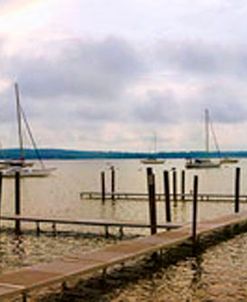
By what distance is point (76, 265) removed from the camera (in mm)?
17359

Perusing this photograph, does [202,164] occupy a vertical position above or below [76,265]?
below

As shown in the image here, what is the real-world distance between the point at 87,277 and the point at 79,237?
10.2 meters

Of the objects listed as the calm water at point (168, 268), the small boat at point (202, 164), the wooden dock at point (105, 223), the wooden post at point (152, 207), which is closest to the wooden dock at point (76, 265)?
the calm water at point (168, 268)

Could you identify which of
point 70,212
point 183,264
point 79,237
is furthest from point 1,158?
point 183,264

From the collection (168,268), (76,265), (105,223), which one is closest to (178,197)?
(105,223)

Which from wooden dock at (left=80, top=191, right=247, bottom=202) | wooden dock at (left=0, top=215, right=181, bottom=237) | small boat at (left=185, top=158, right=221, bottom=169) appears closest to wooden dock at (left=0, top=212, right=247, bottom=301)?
wooden dock at (left=0, top=215, right=181, bottom=237)

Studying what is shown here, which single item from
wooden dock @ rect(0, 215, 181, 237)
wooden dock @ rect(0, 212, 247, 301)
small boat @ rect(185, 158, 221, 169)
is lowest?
small boat @ rect(185, 158, 221, 169)

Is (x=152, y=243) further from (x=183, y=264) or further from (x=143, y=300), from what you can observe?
(x=143, y=300)

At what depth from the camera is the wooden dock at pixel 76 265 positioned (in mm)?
15094

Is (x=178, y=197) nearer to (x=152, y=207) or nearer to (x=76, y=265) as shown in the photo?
(x=152, y=207)

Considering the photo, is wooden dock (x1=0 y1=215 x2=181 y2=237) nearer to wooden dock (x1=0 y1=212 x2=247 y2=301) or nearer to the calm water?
the calm water

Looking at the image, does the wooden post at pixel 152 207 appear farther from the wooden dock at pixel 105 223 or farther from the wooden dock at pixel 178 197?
the wooden dock at pixel 178 197

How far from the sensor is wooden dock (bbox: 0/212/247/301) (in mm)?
15094

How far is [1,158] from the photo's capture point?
324ft
